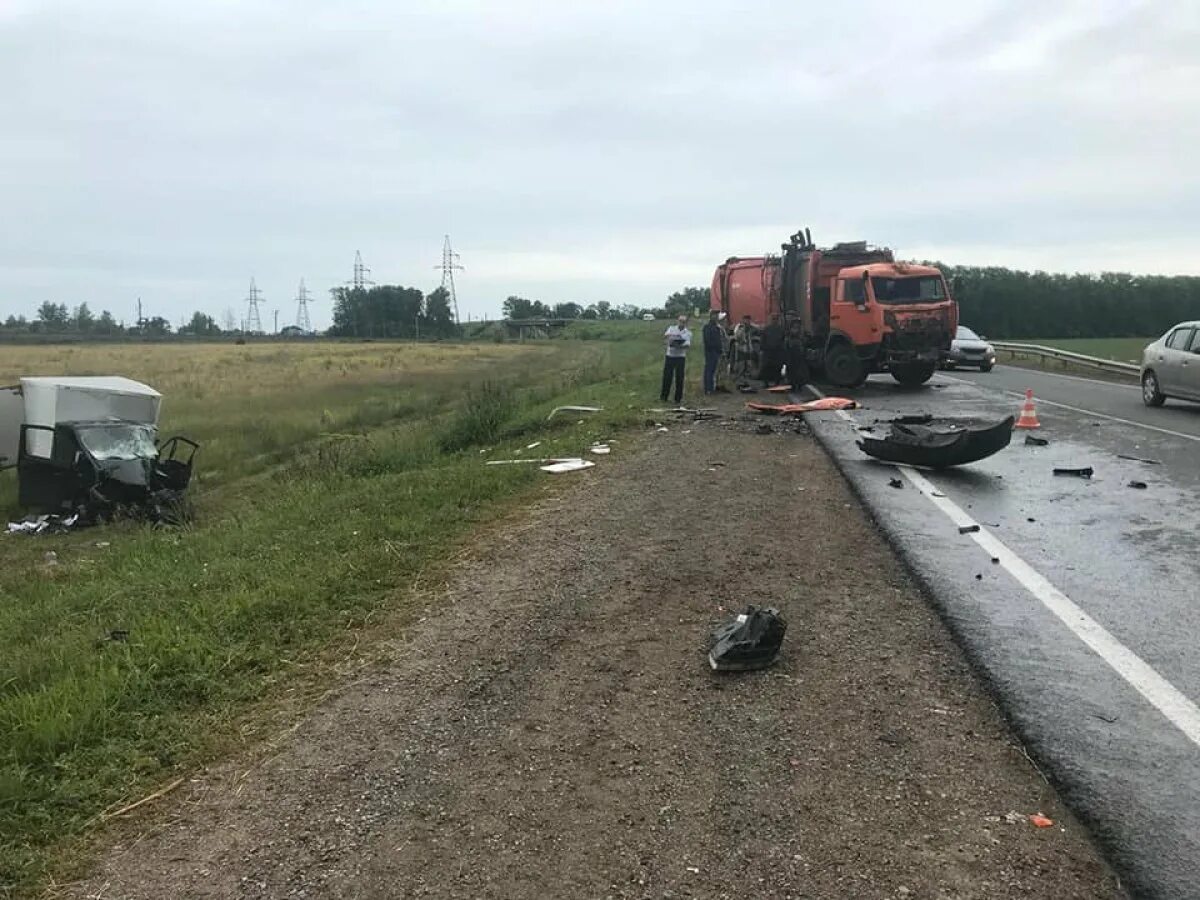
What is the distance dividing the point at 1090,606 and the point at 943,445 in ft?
15.7

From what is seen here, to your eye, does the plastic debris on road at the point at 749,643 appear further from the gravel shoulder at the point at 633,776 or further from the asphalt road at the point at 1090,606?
the asphalt road at the point at 1090,606

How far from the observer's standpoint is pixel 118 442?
14.5 meters

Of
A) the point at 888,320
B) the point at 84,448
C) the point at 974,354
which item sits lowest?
the point at 84,448

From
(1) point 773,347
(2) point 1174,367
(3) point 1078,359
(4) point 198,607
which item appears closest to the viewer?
(4) point 198,607

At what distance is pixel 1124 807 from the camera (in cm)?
322

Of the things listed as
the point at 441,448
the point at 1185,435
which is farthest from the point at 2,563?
the point at 1185,435

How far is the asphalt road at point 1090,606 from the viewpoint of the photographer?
129 inches

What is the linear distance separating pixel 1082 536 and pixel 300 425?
19.0 meters

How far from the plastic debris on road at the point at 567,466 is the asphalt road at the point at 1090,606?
9.33 feet

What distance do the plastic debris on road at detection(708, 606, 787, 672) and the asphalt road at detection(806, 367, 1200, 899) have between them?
0.96 m

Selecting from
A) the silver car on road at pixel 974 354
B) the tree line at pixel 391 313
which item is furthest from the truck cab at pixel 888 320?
the tree line at pixel 391 313

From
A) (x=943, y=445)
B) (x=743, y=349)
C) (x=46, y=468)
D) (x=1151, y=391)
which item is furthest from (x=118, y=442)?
(x=1151, y=391)

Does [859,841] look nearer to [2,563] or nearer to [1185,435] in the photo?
[2,563]

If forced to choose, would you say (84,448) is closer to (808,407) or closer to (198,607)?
(198,607)
